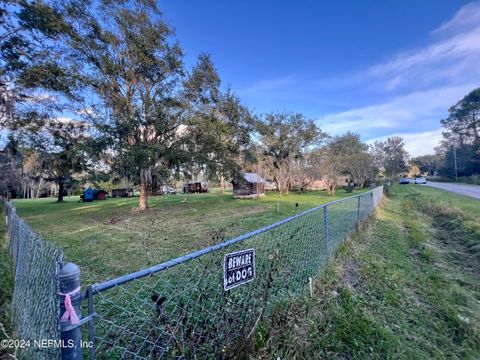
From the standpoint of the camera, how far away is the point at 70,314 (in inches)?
40.1

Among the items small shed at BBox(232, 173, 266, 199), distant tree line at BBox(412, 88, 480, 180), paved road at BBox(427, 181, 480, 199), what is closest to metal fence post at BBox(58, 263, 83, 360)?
paved road at BBox(427, 181, 480, 199)

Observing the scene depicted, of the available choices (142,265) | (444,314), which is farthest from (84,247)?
(444,314)

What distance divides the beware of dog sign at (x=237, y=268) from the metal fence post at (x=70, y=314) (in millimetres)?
910

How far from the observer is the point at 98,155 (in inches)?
465

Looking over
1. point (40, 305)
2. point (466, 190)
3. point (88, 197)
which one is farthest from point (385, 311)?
point (88, 197)

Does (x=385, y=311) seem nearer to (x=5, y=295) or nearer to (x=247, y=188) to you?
(x=5, y=295)

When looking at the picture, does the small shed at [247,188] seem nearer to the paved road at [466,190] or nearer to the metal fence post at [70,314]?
the paved road at [466,190]

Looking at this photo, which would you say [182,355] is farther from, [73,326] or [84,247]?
[84,247]

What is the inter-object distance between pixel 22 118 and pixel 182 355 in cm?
1540

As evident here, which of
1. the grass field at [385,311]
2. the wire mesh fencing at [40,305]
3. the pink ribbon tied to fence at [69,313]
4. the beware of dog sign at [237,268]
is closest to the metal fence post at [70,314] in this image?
the pink ribbon tied to fence at [69,313]

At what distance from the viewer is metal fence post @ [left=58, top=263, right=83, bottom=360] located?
1010mm

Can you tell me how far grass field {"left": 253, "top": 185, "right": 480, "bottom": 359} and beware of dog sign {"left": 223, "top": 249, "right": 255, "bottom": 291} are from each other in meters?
0.60

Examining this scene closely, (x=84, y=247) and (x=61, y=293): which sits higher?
(x=61, y=293)

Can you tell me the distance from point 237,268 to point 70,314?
1087 millimetres
